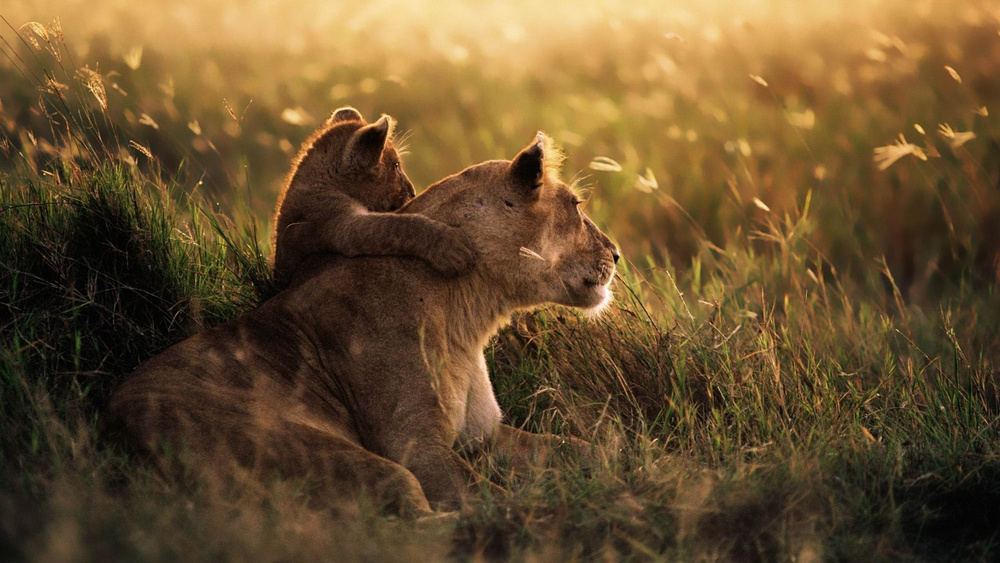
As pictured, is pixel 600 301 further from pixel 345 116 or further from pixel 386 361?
pixel 345 116

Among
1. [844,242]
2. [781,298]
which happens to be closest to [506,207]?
[781,298]

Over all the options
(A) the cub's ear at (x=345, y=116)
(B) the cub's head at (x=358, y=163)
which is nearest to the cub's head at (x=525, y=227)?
(B) the cub's head at (x=358, y=163)

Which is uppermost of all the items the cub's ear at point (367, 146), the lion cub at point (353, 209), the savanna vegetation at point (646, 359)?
the cub's ear at point (367, 146)

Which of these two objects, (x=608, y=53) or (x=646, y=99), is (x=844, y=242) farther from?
(x=608, y=53)

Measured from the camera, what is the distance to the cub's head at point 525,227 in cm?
454

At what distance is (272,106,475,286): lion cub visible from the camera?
14.5ft

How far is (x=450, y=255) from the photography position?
4379mm

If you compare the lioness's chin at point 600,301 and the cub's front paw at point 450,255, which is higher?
the cub's front paw at point 450,255

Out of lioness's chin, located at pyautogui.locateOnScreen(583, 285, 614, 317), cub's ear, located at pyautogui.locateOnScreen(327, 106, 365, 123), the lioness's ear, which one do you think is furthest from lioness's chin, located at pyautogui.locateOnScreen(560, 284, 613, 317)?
A: cub's ear, located at pyautogui.locateOnScreen(327, 106, 365, 123)

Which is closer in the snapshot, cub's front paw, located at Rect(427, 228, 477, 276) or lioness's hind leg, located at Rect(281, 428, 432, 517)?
lioness's hind leg, located at Rect(281, 428, 432, 517)

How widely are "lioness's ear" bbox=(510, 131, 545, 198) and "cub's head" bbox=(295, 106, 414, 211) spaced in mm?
760

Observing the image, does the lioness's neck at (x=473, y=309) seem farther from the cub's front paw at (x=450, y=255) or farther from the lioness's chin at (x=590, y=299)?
the lioness's chin at (x=590, y=299)

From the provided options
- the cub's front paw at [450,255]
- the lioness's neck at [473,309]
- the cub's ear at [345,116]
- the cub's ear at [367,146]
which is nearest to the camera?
the cub's front paw at [450,255]

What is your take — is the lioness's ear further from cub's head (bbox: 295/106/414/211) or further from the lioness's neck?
cub's head (bbox: 295/106/414/211)
